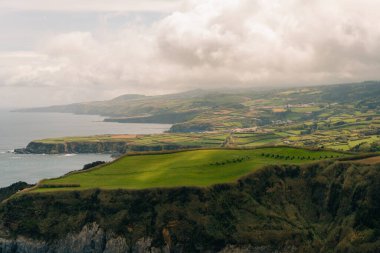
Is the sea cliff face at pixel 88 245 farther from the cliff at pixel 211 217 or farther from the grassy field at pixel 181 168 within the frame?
the grassy field at pixel 181 168

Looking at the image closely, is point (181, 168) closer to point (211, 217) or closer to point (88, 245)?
point (211, 217)

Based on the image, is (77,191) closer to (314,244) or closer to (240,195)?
(240,195)

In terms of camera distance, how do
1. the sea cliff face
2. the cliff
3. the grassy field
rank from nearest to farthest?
1. the cliff
2. the sea cliff face
3. the grassy field

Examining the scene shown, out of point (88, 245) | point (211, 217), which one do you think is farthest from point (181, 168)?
point (88, 245)

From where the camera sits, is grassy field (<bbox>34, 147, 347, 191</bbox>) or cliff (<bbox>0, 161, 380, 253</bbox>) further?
grassy field (<bbox>34, 147, 347, 191</bbox>)

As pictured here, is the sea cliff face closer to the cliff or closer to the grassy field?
the cliff

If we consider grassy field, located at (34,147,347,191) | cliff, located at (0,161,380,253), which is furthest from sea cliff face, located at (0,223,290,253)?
grassy field, located at (34,147,347,191)

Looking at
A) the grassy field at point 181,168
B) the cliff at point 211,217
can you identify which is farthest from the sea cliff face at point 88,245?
the grassy field at point 181,168
